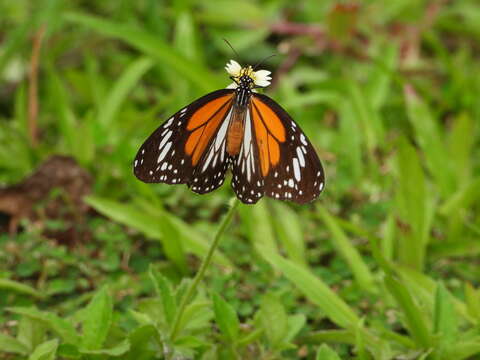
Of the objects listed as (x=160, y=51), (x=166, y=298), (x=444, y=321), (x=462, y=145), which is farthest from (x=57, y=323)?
(x=462, y=145)

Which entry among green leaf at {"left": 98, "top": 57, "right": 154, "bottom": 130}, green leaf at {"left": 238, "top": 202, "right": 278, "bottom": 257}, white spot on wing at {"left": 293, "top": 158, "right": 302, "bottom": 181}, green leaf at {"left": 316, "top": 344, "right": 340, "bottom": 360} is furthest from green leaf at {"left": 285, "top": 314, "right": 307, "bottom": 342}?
green leaf at {"left": 98, "top": 57, "right": 154, "bottom": 130}

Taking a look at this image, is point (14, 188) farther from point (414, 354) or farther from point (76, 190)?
point (414, 354)

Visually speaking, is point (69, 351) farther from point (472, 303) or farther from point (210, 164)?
point (472, 303)

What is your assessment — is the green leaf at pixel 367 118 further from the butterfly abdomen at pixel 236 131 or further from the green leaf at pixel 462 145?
the butterfly abdomen at pixel 236 131

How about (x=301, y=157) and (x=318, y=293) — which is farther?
(x=318, y=293)

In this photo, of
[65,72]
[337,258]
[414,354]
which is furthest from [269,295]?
[65,72]

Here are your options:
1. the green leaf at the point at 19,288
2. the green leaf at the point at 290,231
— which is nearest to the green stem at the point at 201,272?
the green leaf at the point at 19,288
